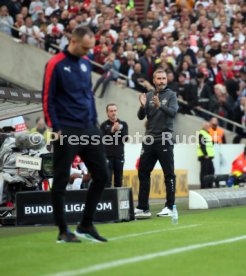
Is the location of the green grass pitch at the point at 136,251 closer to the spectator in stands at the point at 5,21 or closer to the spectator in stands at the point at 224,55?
the spectator in stands at the point at 5,21

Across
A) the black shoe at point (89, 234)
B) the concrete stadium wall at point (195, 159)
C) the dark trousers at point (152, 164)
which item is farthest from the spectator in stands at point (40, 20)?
the black shoe at point (89, 234)

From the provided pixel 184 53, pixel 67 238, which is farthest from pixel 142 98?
pixel 184 53

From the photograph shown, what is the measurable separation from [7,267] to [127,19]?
21.7 metres

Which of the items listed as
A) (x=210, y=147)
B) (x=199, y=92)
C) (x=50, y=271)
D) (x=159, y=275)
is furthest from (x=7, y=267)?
(x=199, y=92)

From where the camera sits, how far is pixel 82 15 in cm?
2833

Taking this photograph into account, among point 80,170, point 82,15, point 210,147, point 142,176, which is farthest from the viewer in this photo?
point 82,15

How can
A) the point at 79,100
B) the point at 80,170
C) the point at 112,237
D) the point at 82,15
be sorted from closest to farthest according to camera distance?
the point at 79,100 → the point at 112,237 → the point at 80,170 → the point at 82,15

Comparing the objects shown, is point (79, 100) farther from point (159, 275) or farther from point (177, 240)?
point (159, 275)

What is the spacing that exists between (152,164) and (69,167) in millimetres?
4893

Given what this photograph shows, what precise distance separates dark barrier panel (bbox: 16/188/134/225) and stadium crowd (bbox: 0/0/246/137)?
1313cm

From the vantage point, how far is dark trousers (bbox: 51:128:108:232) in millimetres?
10516

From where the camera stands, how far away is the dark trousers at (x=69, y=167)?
10516 millimetres

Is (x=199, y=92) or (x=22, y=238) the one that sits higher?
(x=199, y=92)

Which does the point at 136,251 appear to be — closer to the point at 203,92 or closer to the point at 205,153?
the point at 205,153
